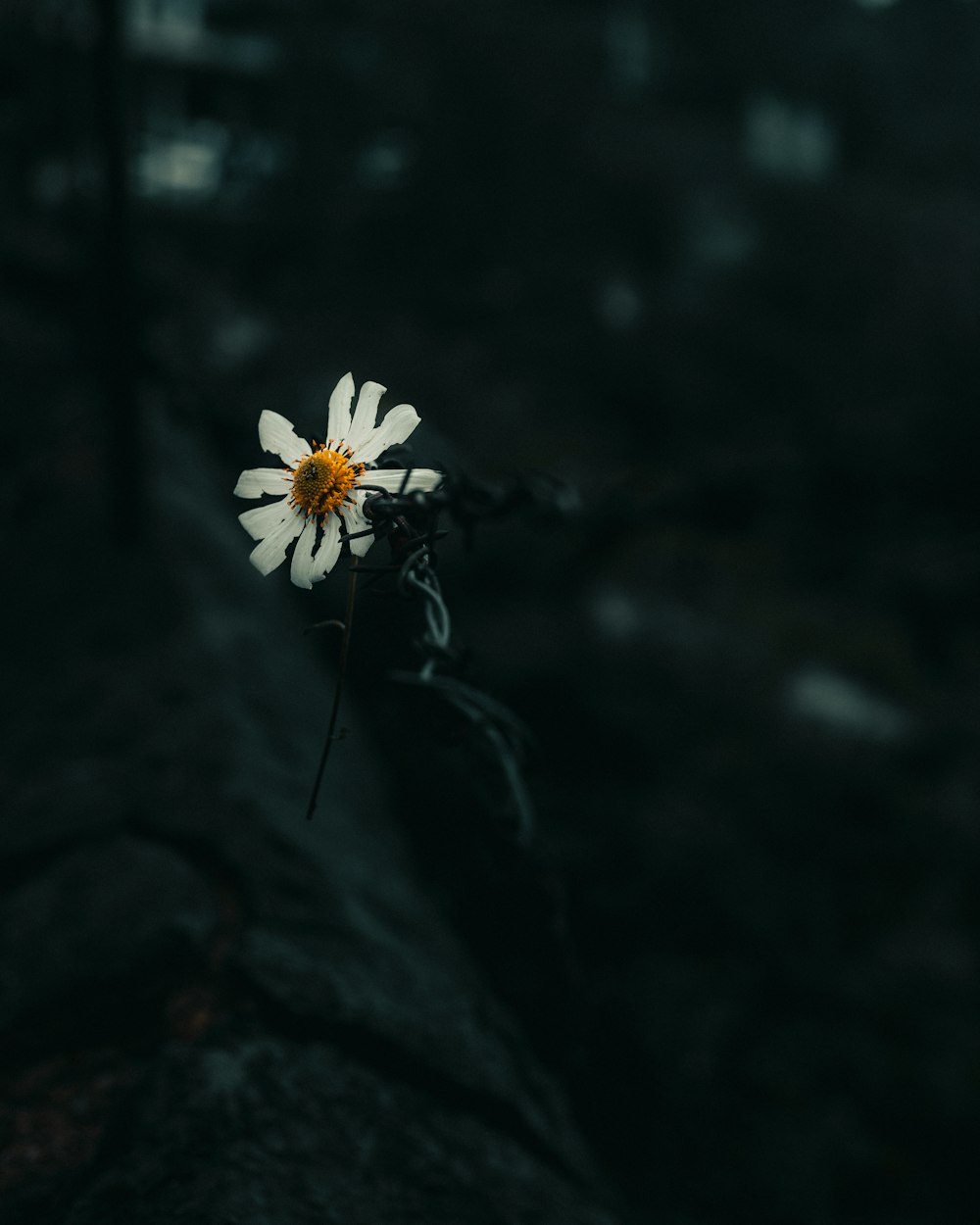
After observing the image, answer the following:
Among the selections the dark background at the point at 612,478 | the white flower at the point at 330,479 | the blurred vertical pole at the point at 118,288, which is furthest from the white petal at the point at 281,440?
the blurred vertical pole at the point at 118,288

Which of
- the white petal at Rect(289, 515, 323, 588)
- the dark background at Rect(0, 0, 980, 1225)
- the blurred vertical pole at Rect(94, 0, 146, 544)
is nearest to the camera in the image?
the white petal at Rect(289, 515, 323, 588)

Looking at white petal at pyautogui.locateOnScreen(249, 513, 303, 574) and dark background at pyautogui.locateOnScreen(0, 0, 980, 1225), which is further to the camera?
dark background at pyautogui.locateOnScreen(0, 0, 980, 1225)

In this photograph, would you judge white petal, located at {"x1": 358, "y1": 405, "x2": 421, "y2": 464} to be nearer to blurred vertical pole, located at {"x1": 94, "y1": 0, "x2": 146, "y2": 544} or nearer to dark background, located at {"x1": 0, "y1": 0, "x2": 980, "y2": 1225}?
dark background, located at {"x1": 0, "y1": 0, "x2": 980, "y2": 1225}

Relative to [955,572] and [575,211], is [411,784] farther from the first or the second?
[575,211]

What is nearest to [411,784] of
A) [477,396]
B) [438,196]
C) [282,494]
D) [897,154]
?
[282,494]

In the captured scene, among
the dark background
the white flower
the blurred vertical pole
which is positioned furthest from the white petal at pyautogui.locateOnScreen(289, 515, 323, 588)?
Result: the blurred vertical pole

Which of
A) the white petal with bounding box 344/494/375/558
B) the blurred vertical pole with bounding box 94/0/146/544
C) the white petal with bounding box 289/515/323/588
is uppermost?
the blurred vertical pole with bounding box 94/0/146/544

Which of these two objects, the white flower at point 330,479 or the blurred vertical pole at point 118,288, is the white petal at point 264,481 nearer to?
the white flower at point 330,479
